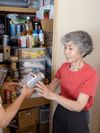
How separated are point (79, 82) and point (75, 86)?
45mm

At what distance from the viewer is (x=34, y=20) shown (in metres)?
1.93

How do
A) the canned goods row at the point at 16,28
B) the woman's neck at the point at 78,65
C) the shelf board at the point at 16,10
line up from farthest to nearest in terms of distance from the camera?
the canned goods row at the point at 16,28
the shelf board at the point at 16,10
the woman's neck at the point at 78,65

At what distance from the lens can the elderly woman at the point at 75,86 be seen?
1.24 metres

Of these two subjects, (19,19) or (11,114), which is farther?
(19,19)

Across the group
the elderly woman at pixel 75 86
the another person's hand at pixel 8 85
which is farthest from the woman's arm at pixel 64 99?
the another person's hand at pixel 8 85

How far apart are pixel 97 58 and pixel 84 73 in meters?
0.66

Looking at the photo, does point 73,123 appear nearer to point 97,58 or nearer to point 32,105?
point 32,105

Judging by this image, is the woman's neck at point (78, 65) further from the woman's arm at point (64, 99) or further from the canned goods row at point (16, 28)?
the canned goods row at point (16, 28)

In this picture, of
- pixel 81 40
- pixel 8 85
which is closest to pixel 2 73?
pixel 8 85

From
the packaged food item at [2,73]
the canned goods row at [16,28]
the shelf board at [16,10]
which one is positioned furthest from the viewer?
the canned goods row at [16,28]

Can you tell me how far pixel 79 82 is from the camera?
1334 mm

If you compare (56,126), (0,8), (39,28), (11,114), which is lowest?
(56,126)

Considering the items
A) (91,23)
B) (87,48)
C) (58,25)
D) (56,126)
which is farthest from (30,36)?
(56,126)

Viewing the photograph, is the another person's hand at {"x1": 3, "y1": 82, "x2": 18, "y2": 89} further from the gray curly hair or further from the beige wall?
the gray curly hair
